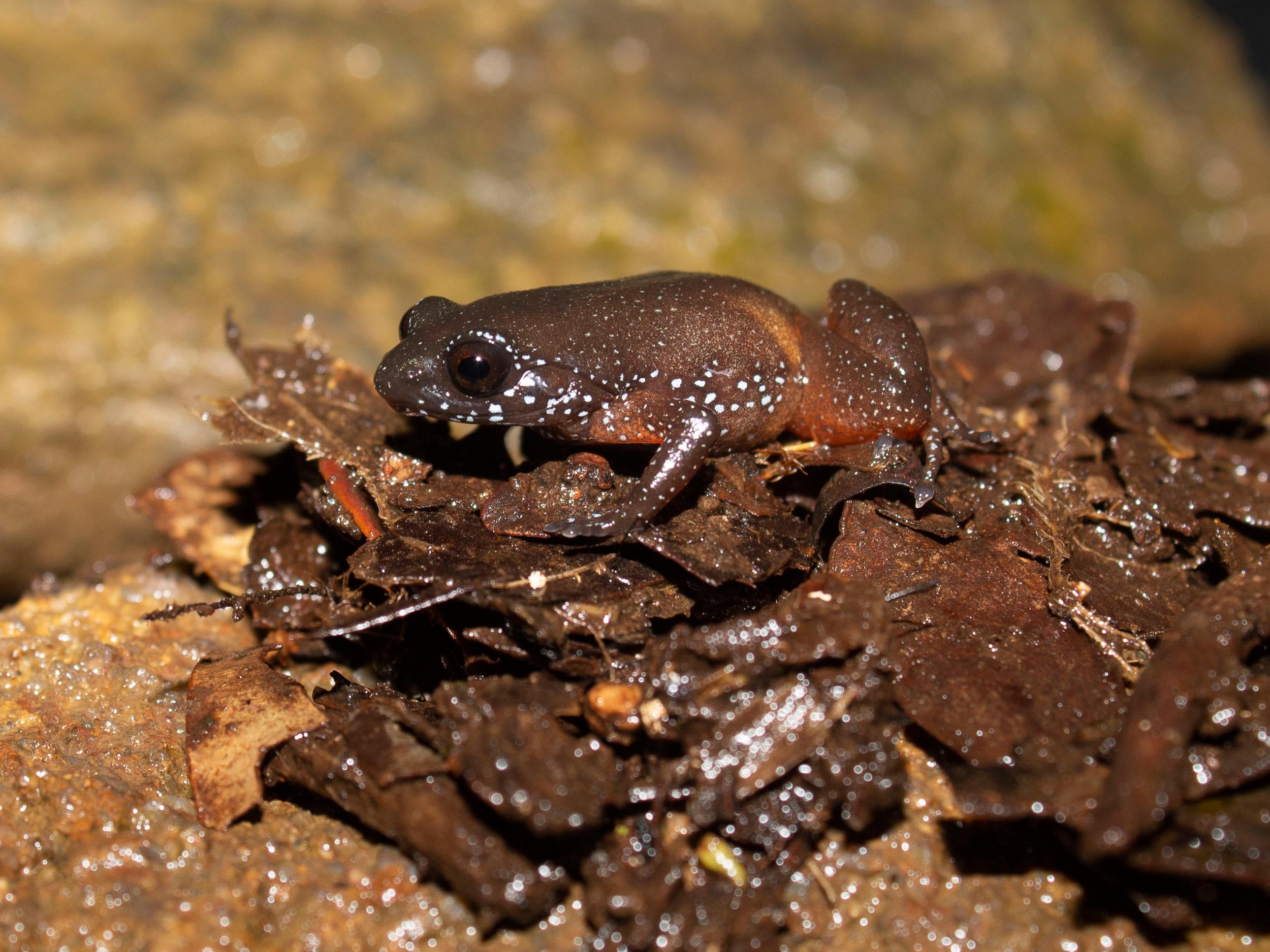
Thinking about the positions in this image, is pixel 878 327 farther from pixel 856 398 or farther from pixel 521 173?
pixel 521 173

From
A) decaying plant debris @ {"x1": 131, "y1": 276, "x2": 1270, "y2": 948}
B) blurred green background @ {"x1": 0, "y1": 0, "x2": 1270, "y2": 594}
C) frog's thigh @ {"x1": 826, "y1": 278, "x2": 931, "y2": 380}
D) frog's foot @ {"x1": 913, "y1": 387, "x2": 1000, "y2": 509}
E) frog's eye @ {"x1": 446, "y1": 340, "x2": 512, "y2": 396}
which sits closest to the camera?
decaying plant debris @ {"x1": 131, "y1": 276, "x2": 1270, "y2": 948}

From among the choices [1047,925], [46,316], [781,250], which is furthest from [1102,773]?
[46,316]

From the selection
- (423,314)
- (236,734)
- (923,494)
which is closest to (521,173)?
(423,314)

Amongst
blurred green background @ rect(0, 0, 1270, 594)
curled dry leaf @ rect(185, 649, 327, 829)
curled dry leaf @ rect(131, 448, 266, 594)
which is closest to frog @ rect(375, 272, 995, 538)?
curled dry leaf @ rect(131, 448, 266, 594)

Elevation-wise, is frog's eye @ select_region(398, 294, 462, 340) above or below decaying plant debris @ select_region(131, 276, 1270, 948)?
above

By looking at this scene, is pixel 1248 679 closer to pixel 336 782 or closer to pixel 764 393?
pixel 764 393

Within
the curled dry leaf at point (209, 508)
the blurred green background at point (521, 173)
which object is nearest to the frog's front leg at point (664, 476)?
the curled dry leaf at point (209, 508)

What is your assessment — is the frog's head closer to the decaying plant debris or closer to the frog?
the frog
